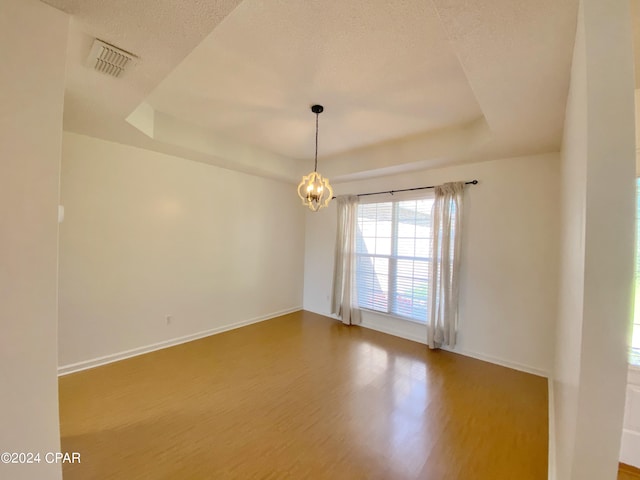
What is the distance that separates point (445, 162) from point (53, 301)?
405cm

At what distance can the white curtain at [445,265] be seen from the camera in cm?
361

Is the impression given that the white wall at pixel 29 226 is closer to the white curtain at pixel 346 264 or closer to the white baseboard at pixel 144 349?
the white baseboard at pixel 144 349

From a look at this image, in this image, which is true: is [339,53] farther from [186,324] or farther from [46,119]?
[186,324]

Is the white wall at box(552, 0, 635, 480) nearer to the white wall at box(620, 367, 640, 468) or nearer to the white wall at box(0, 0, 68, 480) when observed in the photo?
the white wall at box(620, 367, 640, 468)

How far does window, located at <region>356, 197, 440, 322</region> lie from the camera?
158 inches

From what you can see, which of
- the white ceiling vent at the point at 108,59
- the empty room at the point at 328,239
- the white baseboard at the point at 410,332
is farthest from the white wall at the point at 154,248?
the white baseboard at the point at 410,332

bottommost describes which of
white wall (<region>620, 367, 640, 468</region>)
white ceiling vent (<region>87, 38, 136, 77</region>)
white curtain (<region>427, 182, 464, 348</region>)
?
white wall (<region>620, 367, 640, 468</region>)

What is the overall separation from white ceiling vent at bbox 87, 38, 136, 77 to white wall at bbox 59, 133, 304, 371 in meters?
1.58

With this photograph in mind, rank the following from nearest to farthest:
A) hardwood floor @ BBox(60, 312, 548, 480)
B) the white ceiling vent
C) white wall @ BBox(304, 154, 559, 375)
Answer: the white ceiling vent, hardwood floor @ BBox(60, 312, 548, 480), white wall @ BBox(304, 154, 559, 375)

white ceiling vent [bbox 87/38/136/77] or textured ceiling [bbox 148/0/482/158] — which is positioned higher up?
textured ceiling [bbox 148/0/482/158]

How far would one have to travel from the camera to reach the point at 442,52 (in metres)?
1.88

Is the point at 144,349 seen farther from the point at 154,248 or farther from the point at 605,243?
the point at 605,243

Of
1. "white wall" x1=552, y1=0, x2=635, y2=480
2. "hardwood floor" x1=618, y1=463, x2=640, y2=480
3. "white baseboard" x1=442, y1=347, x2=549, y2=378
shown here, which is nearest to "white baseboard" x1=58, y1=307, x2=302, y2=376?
"white baseboard" x1=442, y1=347, x2=549, y2=378

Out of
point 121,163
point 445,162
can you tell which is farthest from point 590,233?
point 121,163
